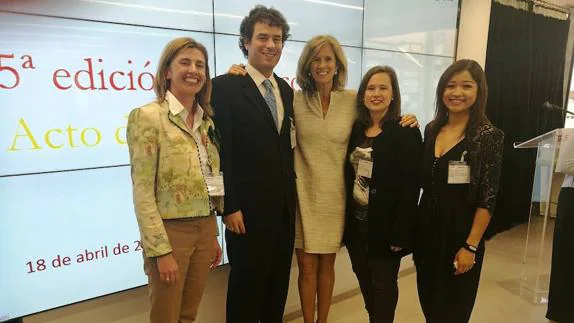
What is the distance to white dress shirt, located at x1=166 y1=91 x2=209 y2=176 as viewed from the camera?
1.45 metres

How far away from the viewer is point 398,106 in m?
1.93

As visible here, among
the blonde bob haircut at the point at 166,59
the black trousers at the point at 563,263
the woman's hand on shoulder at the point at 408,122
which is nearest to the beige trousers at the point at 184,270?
the blonde bob haircut at the point at 166,59

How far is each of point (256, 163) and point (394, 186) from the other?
Result: 26.3 inches

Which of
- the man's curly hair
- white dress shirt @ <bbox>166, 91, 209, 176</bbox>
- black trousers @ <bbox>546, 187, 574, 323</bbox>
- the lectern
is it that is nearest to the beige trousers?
white dress shirt @ <bbox>166, 91, 209, 176</bbox>

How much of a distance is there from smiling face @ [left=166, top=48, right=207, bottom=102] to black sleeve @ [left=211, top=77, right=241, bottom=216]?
21cm

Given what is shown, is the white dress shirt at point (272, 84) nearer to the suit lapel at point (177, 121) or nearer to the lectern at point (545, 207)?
the suit lapel at point (177, 121)

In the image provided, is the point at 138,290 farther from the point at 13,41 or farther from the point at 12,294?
the point at 13,41

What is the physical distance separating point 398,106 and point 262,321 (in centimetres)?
136

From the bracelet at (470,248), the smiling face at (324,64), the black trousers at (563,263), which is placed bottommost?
the black trousers at (563,263)

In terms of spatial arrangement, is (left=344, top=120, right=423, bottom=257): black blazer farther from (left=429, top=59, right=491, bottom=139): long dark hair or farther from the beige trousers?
the beige trousers

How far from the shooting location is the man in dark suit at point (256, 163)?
1.73 meters

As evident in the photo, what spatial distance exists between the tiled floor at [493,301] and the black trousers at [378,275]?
75 cm

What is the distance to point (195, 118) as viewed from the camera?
1.55 metres

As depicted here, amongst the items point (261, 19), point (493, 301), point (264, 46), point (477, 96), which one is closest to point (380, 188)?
point (477, 96)
